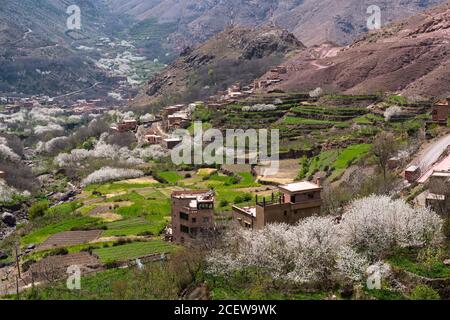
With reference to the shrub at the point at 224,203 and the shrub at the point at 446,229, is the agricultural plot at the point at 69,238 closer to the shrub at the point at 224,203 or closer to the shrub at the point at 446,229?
the shrub at the point at 224,203

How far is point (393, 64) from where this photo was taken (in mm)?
86562

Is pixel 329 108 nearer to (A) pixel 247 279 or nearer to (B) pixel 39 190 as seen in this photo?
(B) pixel 39 190

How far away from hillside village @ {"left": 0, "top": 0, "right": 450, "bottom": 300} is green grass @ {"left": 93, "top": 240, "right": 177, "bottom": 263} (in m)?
0.19

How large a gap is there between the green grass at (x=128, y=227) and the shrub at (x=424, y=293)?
2477 cm

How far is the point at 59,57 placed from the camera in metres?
197

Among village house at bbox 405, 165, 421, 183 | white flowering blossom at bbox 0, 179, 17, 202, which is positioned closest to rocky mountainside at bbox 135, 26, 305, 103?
white flowering blossom at bbox 0, 179, 17, 202

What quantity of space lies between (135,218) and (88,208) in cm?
670

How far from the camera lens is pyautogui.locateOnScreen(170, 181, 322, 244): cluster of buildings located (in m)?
33.9

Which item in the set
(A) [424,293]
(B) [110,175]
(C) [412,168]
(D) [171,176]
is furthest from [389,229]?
(B) [110,175]

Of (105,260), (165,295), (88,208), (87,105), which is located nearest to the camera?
(165,295)

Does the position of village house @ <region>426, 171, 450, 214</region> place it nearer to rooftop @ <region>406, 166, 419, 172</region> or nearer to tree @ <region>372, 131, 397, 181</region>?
rooftop @ <region>406, 166, 419, 172</region>

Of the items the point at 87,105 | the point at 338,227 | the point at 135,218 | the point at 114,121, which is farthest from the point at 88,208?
the point at 87,105

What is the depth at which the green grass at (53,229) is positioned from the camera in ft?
157

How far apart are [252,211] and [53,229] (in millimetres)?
21027
